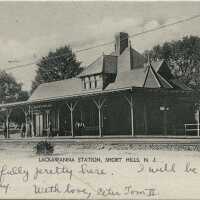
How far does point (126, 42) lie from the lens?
3747 cm

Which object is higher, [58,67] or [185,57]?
[58,67]

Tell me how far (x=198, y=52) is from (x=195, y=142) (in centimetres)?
3196

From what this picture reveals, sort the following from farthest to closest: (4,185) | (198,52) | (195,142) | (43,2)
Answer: (198,52)
(195,142)
(43,2)
(4,185)

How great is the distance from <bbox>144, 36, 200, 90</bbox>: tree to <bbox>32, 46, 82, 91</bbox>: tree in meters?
14.8

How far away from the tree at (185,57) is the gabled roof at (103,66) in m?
16.3

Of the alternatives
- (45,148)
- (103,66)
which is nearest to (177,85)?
(103,66)

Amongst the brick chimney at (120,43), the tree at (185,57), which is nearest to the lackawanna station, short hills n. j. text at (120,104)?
the brick chimney at (120,43)

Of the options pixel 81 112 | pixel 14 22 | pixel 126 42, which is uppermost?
pixel 126 42

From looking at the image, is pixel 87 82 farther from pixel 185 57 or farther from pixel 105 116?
pixel 185 57

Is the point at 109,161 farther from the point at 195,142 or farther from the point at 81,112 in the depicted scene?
the point at 81,112

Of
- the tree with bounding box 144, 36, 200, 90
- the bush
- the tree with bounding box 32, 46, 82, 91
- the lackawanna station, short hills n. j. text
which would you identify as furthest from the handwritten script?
the tree with bounding box 32, 46, 82, 91

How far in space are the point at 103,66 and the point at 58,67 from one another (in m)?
31.6

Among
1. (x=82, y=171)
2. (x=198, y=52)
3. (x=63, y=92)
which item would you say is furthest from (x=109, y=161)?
(x=198, y=52)

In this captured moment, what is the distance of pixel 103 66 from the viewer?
33.6 meters
